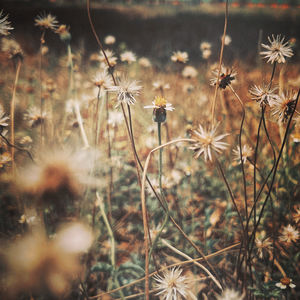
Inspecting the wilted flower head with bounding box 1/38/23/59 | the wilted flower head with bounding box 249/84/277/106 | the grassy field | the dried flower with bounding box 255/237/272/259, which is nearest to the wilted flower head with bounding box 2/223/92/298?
the grassy field

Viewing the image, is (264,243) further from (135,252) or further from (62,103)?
(62,103)

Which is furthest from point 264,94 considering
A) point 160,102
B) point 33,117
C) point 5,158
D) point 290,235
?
point 33,117

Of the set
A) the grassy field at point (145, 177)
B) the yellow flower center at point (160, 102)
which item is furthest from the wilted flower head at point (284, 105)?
the yellow flower center at point (160, 102)

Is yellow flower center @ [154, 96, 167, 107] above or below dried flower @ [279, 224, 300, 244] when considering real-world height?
above

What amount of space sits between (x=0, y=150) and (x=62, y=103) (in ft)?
1.95

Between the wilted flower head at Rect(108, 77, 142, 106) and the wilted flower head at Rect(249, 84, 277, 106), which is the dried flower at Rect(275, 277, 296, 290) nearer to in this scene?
the wilted flower head at Rect(249, 84, 277, 106)

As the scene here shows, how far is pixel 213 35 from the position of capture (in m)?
1.49

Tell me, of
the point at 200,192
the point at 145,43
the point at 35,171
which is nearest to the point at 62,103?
the point at 200,192

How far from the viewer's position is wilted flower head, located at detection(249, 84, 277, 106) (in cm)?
37

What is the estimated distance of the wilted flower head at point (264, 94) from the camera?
0.37 metres

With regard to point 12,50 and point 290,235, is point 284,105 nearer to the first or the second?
point 290,235

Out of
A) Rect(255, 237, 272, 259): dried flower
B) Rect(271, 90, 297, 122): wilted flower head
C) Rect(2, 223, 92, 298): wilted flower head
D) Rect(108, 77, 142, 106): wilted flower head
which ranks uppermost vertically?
Rect(108, 77, 142, 106): wilted flower head

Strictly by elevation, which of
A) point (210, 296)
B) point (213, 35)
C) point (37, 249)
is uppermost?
point (213, 35)

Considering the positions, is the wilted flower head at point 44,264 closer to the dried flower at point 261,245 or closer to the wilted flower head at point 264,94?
the wilted flower head at point 264,94
